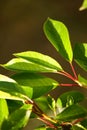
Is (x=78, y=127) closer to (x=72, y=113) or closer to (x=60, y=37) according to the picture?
(x=72, y=113)

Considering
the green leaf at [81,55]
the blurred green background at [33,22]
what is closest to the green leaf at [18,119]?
the green leaf at [81,55]

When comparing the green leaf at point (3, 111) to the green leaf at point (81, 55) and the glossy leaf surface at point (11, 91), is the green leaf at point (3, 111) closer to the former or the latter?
the glossy leaf surface at point (11, 91)

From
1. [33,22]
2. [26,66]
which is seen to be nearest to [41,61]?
[26,66]

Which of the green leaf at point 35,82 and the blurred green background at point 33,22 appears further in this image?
the blurred green background at point 33,22

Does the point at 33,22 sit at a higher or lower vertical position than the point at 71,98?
lower

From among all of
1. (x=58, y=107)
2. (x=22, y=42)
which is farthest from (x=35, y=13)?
(x=58, y=107)

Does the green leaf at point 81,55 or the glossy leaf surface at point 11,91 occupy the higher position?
the green leaf at point 81,55

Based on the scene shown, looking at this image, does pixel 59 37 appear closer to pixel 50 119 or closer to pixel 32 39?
pixel 50 119
